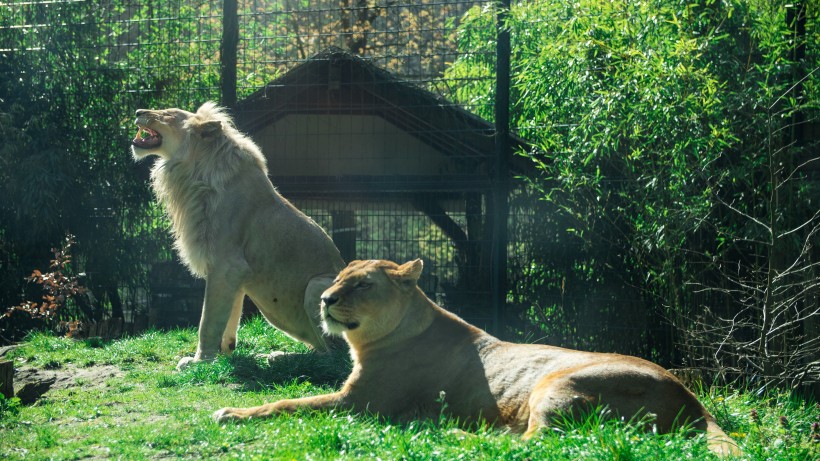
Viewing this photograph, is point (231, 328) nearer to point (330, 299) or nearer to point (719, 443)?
point (330, 299)

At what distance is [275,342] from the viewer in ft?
26.3

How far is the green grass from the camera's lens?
4016 mm

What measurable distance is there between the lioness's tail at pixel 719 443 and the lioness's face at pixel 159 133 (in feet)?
16.4

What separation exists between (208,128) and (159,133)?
18.3 inches

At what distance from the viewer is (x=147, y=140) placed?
753 centimetres

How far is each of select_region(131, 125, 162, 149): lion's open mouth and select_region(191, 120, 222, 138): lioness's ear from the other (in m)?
0.36

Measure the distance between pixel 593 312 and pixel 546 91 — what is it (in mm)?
2105

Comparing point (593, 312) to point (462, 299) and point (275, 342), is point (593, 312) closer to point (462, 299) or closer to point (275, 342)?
point (462, 299)

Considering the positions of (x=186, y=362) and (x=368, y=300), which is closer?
(x=368, y=300)

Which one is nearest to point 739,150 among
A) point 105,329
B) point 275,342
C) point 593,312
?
point 593,312

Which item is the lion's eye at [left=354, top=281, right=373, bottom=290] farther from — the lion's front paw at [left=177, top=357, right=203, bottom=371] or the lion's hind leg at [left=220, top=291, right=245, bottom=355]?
the lion's hind leg at [left=220, top=291, right=245, bottom=355]

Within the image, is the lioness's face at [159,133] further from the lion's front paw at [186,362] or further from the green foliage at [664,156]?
the green foliage at [664,156]

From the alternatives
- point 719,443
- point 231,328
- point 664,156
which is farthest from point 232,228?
point 719,443

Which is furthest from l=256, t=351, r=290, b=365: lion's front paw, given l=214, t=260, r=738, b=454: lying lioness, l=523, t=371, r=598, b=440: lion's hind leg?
l=523, t=371, r=598, b=440: lion's hind leg
